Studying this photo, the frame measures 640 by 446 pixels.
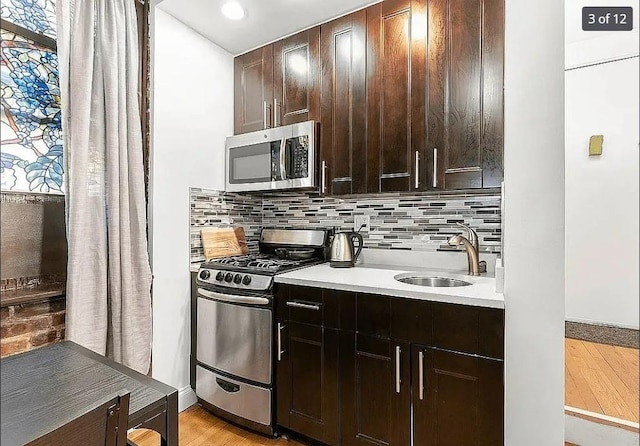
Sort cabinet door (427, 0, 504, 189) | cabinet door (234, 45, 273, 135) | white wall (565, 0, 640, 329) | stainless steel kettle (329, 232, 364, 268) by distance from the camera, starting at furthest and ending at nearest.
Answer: cabinet door (234, 45, 273, 135) < stainless steel kettle (329, 232, 364, 268) < cabinet door (427, 0, 504, 189) < white wall (565, 0, 640, 329)

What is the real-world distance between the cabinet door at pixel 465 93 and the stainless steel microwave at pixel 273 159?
0.74 m

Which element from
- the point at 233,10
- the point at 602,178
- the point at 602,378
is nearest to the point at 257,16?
the point at 233,10

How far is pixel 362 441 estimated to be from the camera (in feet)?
5.03

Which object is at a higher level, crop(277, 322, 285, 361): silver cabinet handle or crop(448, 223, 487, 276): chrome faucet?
crop(448, 223, 487, 276): chrome faucet

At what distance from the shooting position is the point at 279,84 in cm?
225

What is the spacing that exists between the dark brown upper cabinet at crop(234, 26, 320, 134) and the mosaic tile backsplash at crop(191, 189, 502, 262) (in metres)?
0.59

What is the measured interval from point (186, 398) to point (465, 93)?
2427 millimetres

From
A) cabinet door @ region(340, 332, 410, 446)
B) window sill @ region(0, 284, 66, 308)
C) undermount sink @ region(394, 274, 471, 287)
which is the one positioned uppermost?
window sill @ region(0, 284, 66, 308)

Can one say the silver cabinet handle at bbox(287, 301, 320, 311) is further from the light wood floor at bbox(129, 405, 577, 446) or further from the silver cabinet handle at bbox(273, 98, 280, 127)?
the silver cabinet handle at bbox(273, 98, 280, 127)

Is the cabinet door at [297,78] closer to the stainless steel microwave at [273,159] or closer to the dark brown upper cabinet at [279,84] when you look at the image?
the dark brown upper cabinet at [279,84]

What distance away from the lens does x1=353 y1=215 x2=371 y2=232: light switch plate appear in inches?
90.8

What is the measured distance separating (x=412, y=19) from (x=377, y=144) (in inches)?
27.1

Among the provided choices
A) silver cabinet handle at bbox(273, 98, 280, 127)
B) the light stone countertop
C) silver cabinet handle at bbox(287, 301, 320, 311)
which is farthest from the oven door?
silver cabinet handle at bbox(273, 98, 280, 127)

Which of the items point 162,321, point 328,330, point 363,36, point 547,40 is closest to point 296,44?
point 363,36
